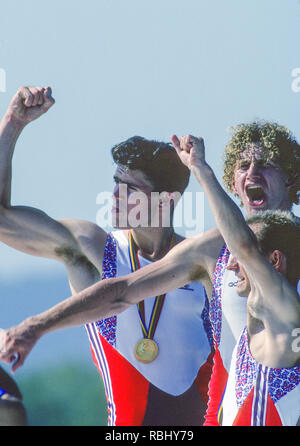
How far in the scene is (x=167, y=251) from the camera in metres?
3.88

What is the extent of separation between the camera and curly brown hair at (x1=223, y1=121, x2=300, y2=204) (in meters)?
4.07

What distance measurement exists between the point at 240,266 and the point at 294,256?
18 centimetres

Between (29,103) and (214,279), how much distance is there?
99cm

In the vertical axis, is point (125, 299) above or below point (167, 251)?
below

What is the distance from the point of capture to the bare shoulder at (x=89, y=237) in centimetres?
380

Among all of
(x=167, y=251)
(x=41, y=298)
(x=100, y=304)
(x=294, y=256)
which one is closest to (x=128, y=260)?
(x=167, y=251)

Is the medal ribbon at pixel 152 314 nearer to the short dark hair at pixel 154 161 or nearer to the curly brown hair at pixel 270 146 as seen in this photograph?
the short dark hair at pixel 154 161

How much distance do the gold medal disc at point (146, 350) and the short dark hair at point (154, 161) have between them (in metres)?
0.68

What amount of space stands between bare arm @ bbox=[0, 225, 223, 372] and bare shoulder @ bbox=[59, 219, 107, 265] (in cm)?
42

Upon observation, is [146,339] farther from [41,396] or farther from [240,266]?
[41,396]

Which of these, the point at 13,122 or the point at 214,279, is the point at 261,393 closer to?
the point at 214,279

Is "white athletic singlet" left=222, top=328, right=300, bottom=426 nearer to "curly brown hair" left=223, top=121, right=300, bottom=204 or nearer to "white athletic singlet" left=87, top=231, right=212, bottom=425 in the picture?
"white athletic singlet" left=87, top=231, right=212, bottom=425
